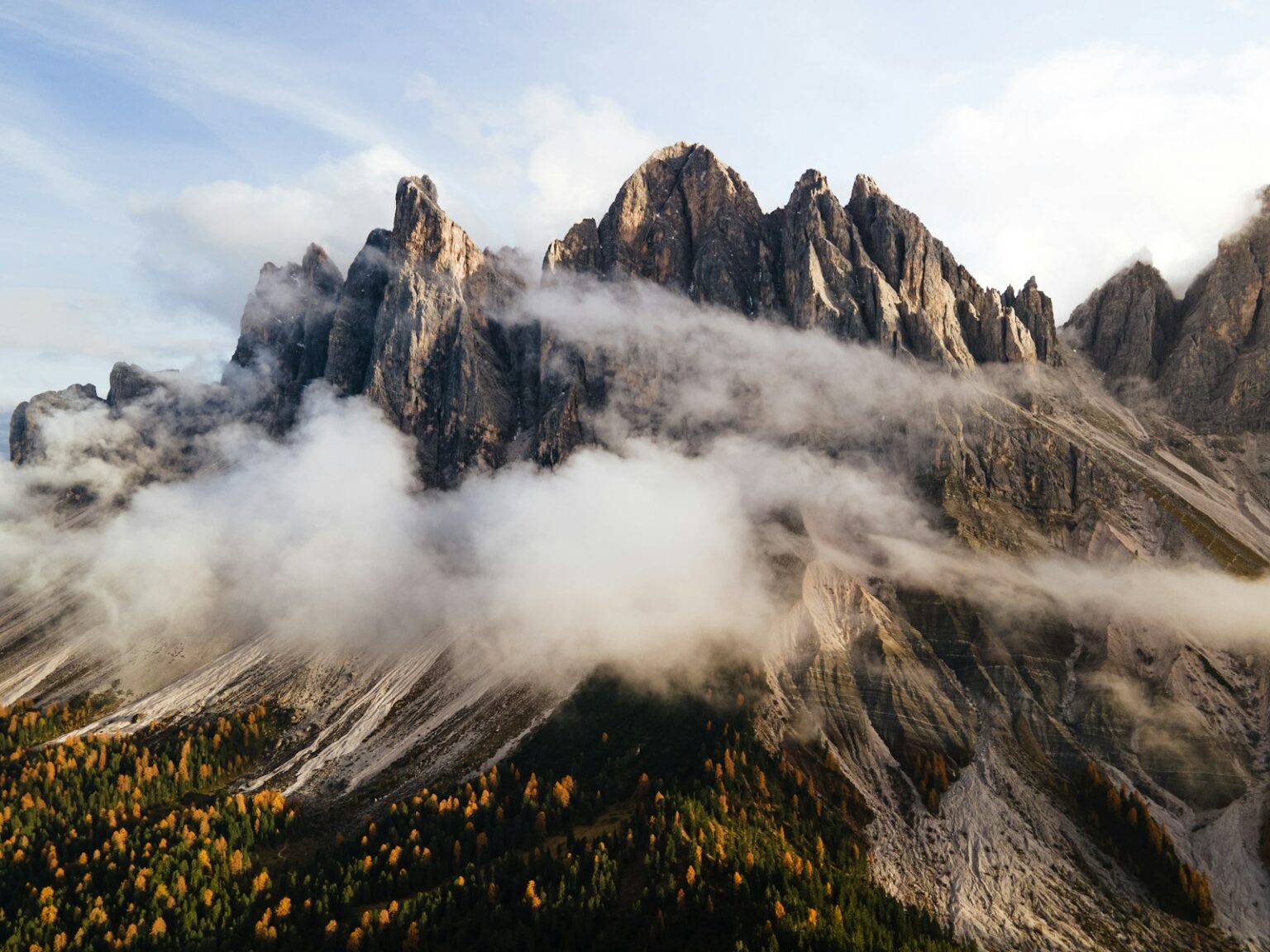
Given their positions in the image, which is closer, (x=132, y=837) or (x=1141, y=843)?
(x=1141, y=843)

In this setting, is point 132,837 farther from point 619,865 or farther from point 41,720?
point 619,865

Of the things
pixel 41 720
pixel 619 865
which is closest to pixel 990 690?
pixel 619 865

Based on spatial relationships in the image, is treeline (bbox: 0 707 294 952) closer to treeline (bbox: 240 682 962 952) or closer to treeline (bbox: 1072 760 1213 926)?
treeline (bbox: 240 682 962 952)

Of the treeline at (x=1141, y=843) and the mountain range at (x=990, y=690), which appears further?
the mountain range at (x=990, y=690)

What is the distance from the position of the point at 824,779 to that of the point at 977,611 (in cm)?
5762

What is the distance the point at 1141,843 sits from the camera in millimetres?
126750

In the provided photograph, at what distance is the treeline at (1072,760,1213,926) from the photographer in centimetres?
11775

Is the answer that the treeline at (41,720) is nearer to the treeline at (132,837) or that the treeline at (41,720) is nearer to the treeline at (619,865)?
the treeline at (132,837)

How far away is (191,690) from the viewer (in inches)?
7569

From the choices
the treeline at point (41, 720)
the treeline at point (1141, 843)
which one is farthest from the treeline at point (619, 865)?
the treeline at point (41, 720)

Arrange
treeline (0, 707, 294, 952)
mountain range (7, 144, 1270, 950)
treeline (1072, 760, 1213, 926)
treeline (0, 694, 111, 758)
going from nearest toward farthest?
treeline (1072, 760, 1213, 926)
treeline (0, 707, 294, 952)
mountain range (7, 144, 1270, 950)
treeline (0, 694, 111, 758)

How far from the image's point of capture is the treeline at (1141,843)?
117750mm

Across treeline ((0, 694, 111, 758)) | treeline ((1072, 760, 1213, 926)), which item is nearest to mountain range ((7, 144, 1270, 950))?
treeline ((1072, 760, 1213, 926))

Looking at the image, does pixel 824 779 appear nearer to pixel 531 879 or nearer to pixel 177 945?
pixel 531 879
